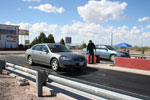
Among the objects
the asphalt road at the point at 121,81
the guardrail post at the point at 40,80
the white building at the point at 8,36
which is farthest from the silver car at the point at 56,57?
the white building at the point at 8,36

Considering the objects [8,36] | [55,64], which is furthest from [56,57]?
[8,36]

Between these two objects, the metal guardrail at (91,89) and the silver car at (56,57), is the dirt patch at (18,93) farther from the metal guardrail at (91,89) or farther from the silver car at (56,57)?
the silver car at (56,57)

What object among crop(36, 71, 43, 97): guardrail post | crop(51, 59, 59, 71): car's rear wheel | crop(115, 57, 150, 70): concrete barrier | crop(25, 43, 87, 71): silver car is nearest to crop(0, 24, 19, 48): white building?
crop(25, 43, 87, 71): silver car

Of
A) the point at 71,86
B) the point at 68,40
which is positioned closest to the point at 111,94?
the point at 71,86

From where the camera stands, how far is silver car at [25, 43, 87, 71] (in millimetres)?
7453

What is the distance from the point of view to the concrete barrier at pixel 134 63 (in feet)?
28.8

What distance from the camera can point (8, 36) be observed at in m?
48.7

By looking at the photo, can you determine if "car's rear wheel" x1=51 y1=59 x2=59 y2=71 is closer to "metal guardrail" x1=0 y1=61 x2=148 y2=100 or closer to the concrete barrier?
"metal guardrail" x1=0 y1=61 x2=148 y2=100

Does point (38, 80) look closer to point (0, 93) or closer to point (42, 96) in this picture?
point (42, 96)

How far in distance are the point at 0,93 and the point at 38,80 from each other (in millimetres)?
1289

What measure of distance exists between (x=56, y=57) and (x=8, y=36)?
46.4 metres

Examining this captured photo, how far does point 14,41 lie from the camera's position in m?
49.9

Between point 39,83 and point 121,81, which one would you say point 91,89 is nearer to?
point 39,83

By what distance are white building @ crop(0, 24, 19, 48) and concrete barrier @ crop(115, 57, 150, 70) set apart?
45.7 m
